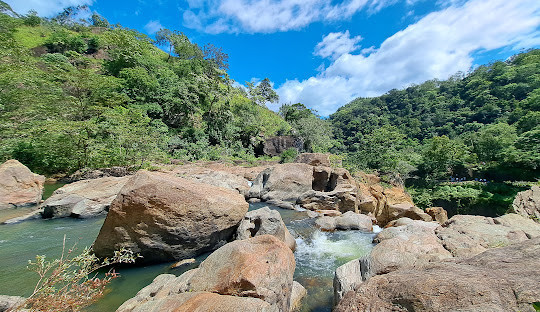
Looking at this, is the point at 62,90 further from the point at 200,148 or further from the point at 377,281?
the point at 377,281

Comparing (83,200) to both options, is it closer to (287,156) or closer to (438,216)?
(438,216)

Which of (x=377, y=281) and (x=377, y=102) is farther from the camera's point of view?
(x=377, y=102)

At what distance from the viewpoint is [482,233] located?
5.09 meters

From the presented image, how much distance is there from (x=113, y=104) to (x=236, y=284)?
20022 millimetres

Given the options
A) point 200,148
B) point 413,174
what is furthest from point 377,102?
point 200,148

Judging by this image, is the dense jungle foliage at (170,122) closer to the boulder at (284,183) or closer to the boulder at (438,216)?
the boulder at (284,183)

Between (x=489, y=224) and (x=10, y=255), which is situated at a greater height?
(x=489, y=224)

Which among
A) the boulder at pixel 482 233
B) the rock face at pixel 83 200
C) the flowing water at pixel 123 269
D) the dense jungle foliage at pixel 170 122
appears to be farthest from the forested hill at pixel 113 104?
the boulder at pixel 482 233

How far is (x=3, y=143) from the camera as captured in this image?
12234 millimetres

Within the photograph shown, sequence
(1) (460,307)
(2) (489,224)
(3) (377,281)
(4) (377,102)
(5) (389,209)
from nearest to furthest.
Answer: (1) (460,307)
(3) (377,281)
(2) (489,224)
(5) (389,209)
(4) (377,102)

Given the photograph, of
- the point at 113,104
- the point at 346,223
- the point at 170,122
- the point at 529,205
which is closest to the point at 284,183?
the point at 346,223

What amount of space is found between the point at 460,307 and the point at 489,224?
16.9 ft

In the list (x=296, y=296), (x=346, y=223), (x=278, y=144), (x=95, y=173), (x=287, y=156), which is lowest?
(x=296, y=296)

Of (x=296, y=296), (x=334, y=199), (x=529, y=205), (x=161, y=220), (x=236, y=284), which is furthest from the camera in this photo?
(x=334, y=199)
